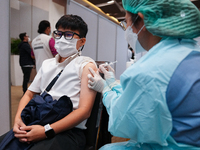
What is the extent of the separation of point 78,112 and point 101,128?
1.26 ft

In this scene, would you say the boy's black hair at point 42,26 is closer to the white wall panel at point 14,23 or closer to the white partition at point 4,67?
the white wall panel at point 14,23

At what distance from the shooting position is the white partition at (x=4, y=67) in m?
1.89

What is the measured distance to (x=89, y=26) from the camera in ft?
10.6

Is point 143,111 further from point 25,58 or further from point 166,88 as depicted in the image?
point 25,58

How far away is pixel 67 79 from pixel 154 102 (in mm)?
708

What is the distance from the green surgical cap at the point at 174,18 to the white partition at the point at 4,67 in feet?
6.16

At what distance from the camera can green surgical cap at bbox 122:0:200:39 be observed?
616mm

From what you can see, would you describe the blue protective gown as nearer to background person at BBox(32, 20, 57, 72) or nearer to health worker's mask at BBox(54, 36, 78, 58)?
health worker's mask at BBox(54, 36, 78, 58)

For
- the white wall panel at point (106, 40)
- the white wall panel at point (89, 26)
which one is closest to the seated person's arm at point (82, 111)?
the white wall panel at point (89, 26)

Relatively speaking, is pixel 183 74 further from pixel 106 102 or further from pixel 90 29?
pixel 90 29

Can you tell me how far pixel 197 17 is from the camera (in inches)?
25.0

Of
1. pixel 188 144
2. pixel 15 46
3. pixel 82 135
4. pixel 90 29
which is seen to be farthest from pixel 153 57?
pixel 90 29

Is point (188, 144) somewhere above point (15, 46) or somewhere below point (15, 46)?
below

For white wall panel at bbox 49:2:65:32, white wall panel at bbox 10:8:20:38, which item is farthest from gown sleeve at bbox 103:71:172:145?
white wall panel at bbox 49:2:65:32
